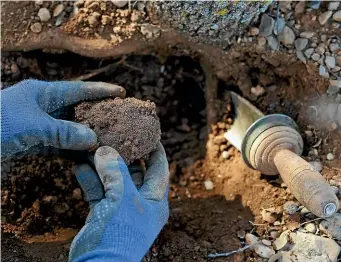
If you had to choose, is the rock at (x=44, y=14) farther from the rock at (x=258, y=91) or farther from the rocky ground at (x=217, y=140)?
the rock at (x=258, y=91)

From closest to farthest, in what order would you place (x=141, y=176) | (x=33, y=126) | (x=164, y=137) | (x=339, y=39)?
(x=33, y=126)
(x=141, y=176)
(x=339, y=39)
(x=164, y=137)

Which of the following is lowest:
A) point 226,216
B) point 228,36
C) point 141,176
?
point 226,216

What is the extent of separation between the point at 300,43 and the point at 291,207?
76 cm

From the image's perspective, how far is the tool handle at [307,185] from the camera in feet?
6.50

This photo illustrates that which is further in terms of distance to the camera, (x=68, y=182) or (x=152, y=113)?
(x=68, y=182)

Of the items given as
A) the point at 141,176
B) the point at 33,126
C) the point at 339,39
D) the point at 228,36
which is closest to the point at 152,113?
the point at 141,176

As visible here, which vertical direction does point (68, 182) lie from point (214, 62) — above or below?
below

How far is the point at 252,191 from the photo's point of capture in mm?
2453

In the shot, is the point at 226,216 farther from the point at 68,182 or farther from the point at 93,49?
the point at 93,49

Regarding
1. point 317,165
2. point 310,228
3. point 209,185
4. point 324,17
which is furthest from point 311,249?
point 324,17

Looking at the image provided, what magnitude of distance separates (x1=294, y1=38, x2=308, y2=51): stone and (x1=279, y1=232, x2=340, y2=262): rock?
0.86 m

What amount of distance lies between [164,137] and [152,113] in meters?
0.74

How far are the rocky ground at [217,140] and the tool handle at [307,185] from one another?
5.9 inches

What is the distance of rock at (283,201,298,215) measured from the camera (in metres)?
2.21
